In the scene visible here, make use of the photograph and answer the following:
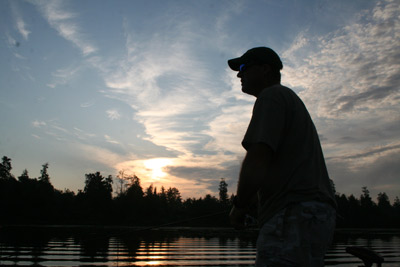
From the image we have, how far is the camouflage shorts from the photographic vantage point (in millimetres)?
1688

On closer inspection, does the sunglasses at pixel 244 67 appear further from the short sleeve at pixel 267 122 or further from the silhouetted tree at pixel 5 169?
the silhouetted tree at pixel 5 169

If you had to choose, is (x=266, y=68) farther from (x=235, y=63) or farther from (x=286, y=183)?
(x=286, y=183)

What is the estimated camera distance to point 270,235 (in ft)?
5.84

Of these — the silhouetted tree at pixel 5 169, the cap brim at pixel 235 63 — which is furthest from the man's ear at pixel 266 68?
the silhouetted tree at pixel 5 169

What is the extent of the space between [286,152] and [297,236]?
477 mm

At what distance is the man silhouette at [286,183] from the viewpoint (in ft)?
5.65

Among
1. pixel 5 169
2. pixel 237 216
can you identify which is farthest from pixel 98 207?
pixel 237 216

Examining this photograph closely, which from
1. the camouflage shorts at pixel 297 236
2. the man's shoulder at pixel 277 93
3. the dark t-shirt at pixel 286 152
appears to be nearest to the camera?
the camouflage shorts at pixel 297 236

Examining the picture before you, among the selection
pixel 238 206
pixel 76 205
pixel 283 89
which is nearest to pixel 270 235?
pixel 238 206

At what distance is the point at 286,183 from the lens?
1821mm

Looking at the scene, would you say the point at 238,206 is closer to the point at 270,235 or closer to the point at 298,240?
the point at 270,235

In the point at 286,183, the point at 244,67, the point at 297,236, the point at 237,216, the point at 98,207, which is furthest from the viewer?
the point at 98,207

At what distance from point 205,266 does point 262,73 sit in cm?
1299

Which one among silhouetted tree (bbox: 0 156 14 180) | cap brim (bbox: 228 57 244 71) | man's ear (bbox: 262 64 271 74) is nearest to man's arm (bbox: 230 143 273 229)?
man's ear (bbox: 262 64 271 74)
